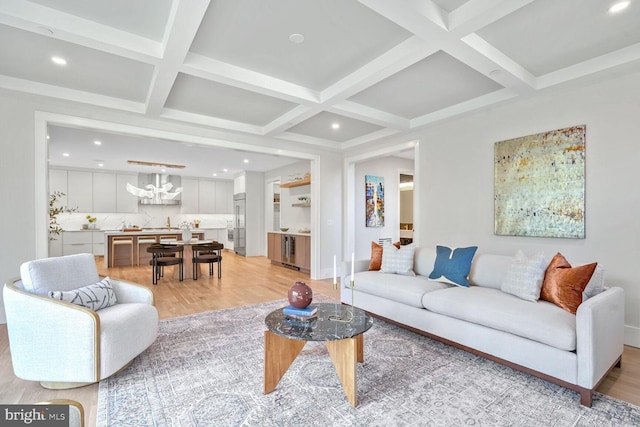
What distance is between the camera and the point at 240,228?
9719mm

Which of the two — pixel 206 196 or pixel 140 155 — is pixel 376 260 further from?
pixel 206 196

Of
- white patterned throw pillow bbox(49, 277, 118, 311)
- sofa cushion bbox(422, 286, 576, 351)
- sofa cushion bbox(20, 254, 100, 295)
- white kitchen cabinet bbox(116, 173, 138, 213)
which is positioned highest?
white kitchen cabinet bbox(116, 173, 138, 213)

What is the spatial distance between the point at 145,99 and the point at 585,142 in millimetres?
5062

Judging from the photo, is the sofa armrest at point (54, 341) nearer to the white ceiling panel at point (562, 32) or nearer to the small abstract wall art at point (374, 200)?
the white ceiling panel at point (562, 32)

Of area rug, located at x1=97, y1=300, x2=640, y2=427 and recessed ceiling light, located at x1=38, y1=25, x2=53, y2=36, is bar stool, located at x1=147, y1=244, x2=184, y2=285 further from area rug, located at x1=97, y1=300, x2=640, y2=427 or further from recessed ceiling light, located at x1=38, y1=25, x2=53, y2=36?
recessed ceiling light, located at x1=38, y1=25, x2=53, y2=36

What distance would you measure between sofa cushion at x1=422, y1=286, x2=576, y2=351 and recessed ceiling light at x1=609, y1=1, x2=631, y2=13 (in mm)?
2227

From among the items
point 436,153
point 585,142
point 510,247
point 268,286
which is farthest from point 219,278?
point 585,142

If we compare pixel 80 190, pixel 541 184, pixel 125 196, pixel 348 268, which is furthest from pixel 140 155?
pixel 541 184

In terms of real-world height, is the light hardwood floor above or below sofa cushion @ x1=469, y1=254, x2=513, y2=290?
below

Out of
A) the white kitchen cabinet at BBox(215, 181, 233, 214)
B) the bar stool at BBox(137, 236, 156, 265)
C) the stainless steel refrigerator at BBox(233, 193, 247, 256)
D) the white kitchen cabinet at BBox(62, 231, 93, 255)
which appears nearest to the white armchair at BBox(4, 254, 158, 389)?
the bar stool at BBox(137, 236, 156, 265)

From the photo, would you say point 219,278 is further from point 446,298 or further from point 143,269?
point 446,298

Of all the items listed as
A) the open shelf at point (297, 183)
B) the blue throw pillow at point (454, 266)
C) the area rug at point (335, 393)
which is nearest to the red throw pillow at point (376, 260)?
the blue throw pillow at point (454, 266)

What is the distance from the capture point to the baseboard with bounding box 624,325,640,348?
3004 millimetres

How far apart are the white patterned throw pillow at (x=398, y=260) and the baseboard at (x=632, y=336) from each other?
79.8 inches
